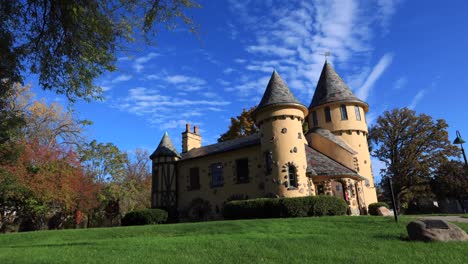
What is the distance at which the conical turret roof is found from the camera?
26734 mm

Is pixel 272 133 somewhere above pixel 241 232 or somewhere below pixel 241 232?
above

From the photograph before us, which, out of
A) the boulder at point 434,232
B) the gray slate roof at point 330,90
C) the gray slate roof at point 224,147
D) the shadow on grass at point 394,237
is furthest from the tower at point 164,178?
the boulder at point 434,232

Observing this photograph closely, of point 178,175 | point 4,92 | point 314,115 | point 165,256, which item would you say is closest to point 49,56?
point 4,92

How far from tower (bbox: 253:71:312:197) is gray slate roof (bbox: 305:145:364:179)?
0.77m

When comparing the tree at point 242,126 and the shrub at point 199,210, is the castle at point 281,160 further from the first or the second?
the tree at point 242,126

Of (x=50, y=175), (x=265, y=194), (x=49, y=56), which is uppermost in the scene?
(x=49, y=56)

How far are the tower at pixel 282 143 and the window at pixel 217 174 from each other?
451cm

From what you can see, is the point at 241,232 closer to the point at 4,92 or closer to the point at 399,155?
the point at 4,92

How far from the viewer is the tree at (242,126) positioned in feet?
120

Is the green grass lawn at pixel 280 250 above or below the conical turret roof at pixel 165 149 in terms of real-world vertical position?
below

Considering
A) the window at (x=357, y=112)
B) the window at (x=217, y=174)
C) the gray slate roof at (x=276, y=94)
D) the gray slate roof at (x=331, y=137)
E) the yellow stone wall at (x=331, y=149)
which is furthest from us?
the window at (x=357, y=112)

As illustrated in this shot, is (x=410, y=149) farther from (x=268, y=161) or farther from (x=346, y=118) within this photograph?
(x=268, y=161)

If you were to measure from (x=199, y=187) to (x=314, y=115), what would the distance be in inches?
431

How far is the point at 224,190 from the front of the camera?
915 inches
